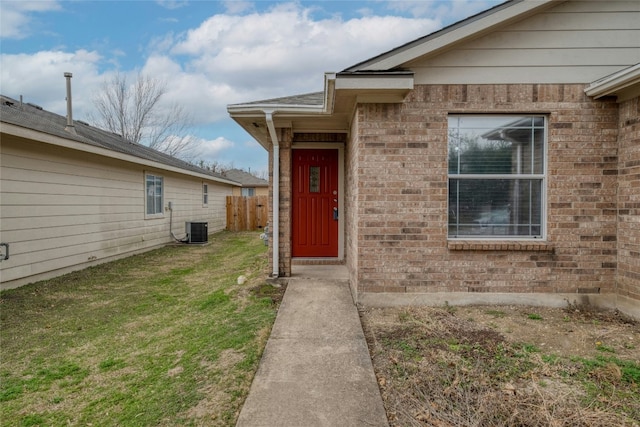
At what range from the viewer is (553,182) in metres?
4.48

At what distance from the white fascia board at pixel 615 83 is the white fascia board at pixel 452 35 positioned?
3.76ft

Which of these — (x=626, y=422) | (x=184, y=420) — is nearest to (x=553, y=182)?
(x=626, y=422)

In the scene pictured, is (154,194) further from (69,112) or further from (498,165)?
(498,165)

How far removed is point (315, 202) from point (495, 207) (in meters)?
3.36

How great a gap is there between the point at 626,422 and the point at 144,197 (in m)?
11.2

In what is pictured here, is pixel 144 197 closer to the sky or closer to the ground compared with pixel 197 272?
closer to the sky

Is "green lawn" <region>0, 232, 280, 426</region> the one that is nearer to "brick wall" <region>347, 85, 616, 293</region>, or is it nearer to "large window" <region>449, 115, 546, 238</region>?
"brick wall" <region>347, 85, 616, 293</region>

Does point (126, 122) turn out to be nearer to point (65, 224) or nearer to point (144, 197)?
point (144, 197)

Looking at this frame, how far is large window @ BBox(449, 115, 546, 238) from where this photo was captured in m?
4.56

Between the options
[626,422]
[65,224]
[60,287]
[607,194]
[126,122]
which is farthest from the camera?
[126,122]

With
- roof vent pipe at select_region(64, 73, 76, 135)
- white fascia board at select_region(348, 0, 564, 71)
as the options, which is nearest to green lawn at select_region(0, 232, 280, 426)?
white fascia board at select_region(348, 0, 564, 71)

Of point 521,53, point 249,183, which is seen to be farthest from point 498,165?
point 249,183

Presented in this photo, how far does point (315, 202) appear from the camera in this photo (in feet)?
22.9

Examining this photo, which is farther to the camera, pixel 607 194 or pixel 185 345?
pixel 607 194
